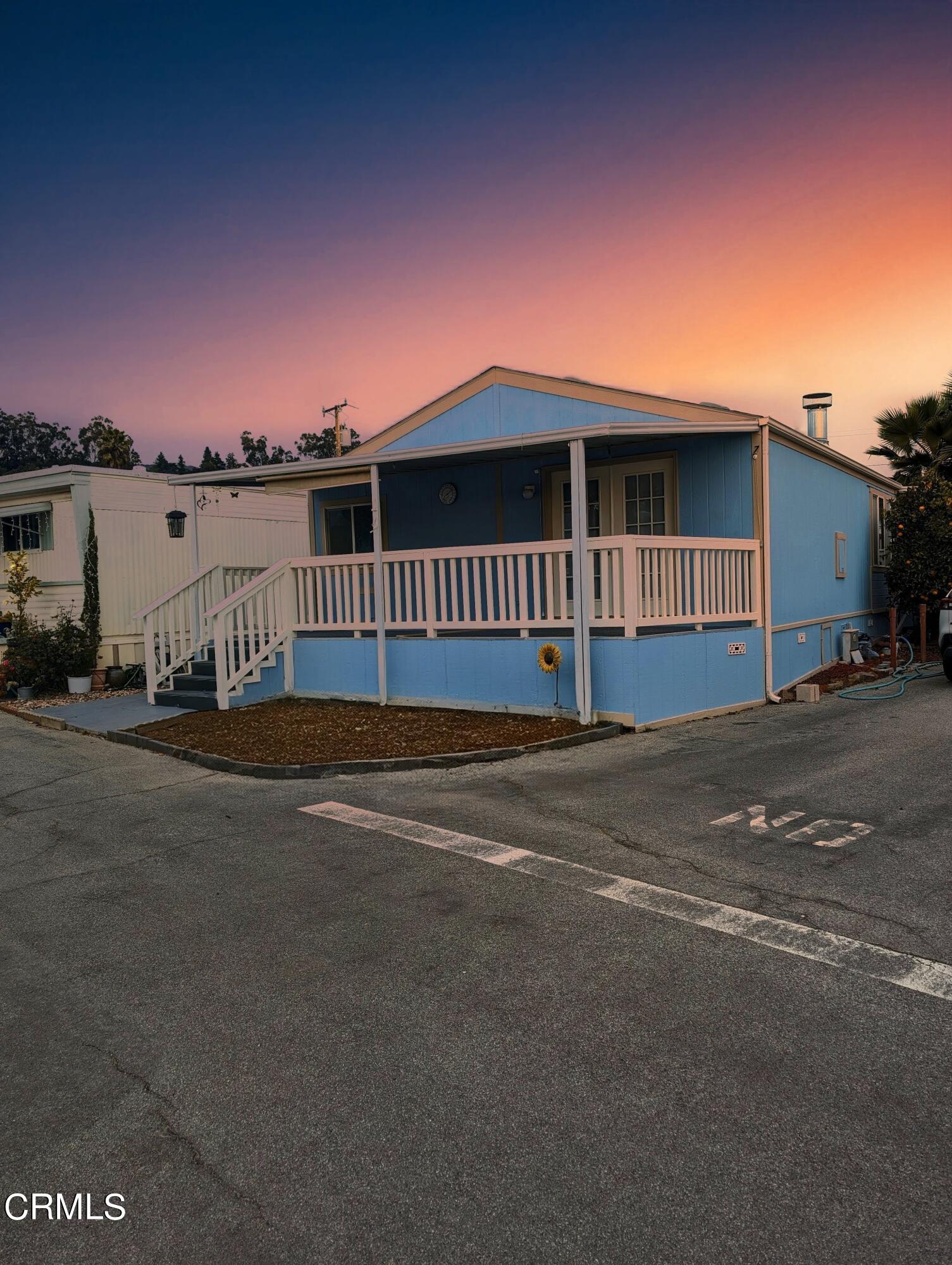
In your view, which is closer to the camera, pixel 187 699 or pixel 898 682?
pixel 187 699

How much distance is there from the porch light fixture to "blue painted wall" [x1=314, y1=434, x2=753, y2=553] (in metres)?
2.25

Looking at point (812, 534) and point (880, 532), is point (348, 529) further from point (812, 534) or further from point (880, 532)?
point (880, 532)

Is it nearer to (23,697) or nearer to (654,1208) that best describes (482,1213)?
(654,1208)

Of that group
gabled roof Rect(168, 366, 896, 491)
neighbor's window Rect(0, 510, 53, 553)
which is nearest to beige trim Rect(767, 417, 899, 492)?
gabled roof Rect(168, 366, 896, 491)

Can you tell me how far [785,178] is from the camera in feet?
43.9

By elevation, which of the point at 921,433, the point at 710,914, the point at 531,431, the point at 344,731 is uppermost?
the point at 921,433

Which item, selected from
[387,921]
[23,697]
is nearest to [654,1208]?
→ [387,921]

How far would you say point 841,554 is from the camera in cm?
1441

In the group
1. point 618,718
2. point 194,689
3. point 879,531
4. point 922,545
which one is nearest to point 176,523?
point 194,689

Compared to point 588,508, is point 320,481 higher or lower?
higher

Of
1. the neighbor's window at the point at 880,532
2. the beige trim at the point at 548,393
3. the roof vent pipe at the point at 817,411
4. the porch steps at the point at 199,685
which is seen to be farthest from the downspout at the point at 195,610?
the neighbor's window at the point at 880,532

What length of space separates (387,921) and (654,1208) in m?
2.21

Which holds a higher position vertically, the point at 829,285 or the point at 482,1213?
the point at 829,285

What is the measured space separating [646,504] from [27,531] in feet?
39.3
